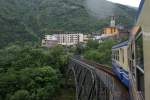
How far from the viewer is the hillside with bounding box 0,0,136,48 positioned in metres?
87.9

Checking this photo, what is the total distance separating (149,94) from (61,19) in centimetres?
10551

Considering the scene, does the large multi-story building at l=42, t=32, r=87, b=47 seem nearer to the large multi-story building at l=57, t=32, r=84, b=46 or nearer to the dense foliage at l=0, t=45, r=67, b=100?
the large multi-story building at l=57, t=32, r=84, b=46

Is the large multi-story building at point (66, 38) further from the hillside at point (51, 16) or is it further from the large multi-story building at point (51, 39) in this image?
the hillside at point (51, 16)

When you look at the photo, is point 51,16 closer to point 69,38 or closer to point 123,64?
Answer: point 69,38

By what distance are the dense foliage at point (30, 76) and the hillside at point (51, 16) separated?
1410 inches

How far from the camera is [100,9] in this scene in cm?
13938

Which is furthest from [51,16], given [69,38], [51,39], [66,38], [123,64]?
[123,64]

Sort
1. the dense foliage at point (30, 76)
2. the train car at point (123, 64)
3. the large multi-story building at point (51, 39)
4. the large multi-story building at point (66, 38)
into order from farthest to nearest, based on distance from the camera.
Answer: the large multi-story building at point (66, 38), the large multi-story building at point (51, 39), the dense foliage at point (30, 76), the train car at point (123, 64)

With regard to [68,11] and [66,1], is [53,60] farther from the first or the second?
[66,1]

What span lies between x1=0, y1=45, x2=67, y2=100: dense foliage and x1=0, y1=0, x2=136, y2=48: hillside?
3581 centimetres

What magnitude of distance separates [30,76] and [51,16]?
77317 millimetres

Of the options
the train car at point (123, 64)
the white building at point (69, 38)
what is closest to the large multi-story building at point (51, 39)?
the white building at point (69, 38)

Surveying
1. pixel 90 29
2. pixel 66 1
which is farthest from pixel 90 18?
pixel 66 1

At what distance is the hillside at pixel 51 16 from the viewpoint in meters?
87.9
